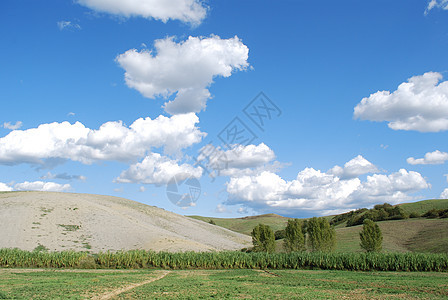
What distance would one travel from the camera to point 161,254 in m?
42.5

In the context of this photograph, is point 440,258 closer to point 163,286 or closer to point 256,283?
point 256,283

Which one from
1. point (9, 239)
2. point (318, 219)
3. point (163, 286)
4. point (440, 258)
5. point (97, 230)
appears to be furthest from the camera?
point (97, 230)

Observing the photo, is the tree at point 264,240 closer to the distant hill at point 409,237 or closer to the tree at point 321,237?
the tree at point 321,237

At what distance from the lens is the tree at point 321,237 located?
182 feet

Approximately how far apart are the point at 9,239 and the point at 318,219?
49402 millimetres

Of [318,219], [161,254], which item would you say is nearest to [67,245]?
[161,254]

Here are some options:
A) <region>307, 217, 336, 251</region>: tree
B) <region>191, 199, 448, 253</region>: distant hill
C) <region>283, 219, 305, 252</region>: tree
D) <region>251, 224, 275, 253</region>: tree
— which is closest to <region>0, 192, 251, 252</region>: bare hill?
<region>251, 224, 275, 253</region>: tree

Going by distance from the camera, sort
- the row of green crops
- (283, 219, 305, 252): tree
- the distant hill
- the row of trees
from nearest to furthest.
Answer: the row of green crops
the row of trees
(283, 219, 305, 252): tree
the distant hill

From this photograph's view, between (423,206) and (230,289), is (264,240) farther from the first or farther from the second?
(423,206)

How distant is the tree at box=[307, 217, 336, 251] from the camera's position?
182 ft

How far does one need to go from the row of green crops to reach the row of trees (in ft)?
46.1

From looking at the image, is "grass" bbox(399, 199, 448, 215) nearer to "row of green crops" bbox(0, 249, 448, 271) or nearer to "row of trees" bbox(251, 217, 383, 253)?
"row of trees" bbox(251, 217, 383, 253)

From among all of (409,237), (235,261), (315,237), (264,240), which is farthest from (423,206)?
(235,261)

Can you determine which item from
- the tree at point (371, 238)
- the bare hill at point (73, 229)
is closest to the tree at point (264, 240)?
the bare hill at point (73, 229)
